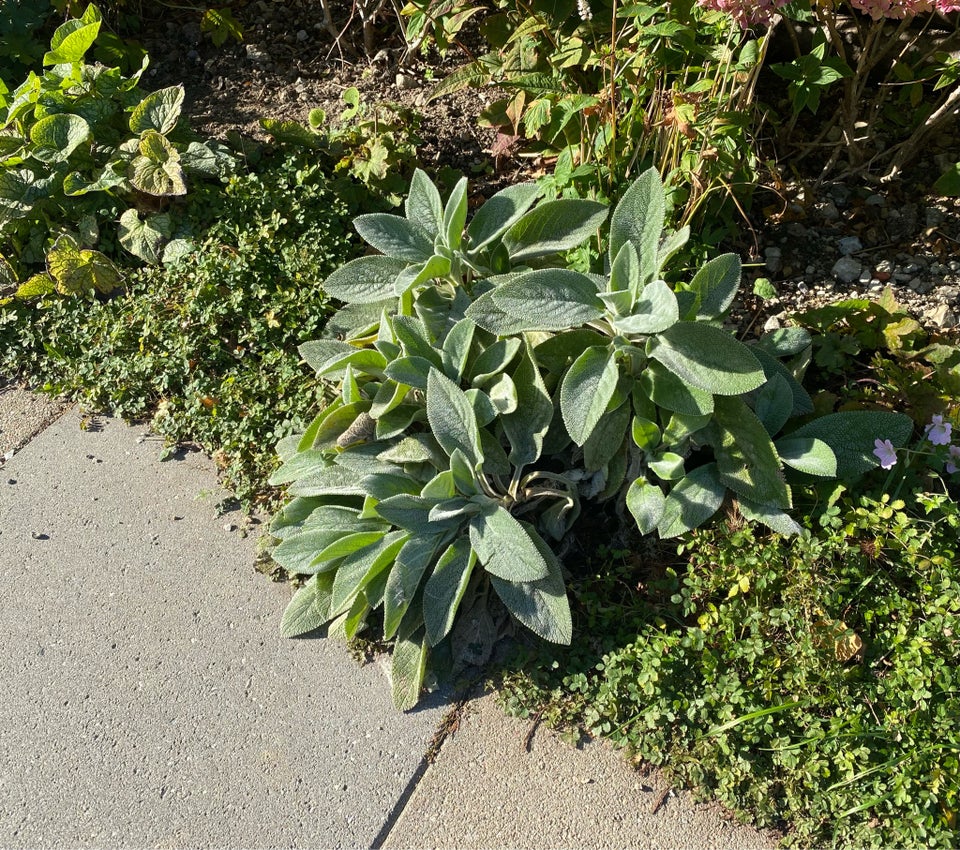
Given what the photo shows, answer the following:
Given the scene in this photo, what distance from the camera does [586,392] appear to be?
2350mm

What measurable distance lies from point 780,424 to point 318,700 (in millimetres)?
1573

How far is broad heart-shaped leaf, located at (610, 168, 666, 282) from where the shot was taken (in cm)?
242

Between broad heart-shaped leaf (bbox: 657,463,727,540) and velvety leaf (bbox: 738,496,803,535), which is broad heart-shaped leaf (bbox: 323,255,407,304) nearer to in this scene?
broad heart-shaped leaf (bbox: 657,463,727,540)

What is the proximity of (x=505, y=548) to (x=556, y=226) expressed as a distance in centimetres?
102

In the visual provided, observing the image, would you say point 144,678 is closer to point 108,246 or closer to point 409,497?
point 409,497

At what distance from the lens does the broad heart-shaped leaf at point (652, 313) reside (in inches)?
85.3

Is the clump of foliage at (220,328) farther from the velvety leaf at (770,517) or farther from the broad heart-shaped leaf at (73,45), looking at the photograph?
the velvety leaf at (770,517)

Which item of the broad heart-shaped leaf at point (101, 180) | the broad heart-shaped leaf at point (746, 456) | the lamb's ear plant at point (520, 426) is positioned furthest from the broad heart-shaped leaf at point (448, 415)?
the broad heart-shaped leaf at point (101, 180)

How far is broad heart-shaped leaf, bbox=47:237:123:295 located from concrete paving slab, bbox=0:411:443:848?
89 cm

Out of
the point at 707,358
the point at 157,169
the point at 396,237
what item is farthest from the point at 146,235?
the point at 707,358

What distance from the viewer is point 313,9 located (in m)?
4.69

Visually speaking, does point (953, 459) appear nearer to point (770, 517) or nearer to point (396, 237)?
point (770, 517)

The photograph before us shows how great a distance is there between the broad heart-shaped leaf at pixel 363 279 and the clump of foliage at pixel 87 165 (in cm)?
116

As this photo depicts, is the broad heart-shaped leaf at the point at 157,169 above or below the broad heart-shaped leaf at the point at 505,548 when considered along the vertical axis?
above
